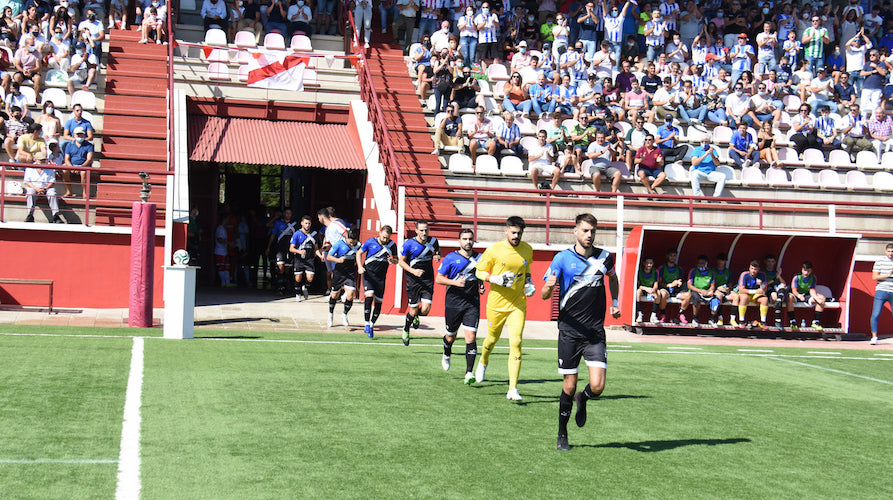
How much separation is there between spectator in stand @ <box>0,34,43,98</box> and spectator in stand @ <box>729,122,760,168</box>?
1635 centimetres

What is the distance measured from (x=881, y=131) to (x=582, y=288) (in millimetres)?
20238

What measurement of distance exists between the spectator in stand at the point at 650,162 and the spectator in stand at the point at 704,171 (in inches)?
29.5

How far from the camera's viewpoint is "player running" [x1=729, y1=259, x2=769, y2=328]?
19859 mm

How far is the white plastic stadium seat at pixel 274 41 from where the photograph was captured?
25920mm

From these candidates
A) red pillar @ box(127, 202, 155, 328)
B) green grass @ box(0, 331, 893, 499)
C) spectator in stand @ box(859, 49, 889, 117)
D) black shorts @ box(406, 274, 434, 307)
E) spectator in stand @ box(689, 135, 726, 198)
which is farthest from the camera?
spectator in stand @ box(859, 49, 889, 117)

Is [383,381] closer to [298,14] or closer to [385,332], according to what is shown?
[385,332]

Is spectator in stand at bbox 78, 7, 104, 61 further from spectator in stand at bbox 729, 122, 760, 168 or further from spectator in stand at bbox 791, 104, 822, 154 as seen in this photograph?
spectator in stand at bbox 791, 104, 822, 154

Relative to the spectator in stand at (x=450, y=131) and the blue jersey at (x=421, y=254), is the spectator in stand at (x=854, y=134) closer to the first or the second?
the spectator in stand at (x=450, y=131)

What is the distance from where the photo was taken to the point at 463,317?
Answer: 12.3 metres

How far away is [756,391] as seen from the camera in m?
12.3

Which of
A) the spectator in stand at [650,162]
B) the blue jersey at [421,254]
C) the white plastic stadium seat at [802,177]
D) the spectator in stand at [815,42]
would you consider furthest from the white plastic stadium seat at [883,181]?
the blue jersey at [421,254]

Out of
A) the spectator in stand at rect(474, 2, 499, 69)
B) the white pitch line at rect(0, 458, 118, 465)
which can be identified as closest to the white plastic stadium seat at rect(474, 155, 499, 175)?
the spectator in stand at rect(474, 2, 499, 69)

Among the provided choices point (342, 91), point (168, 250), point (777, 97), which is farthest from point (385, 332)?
point (777, 97)

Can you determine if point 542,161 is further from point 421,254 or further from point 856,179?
point 856,179
